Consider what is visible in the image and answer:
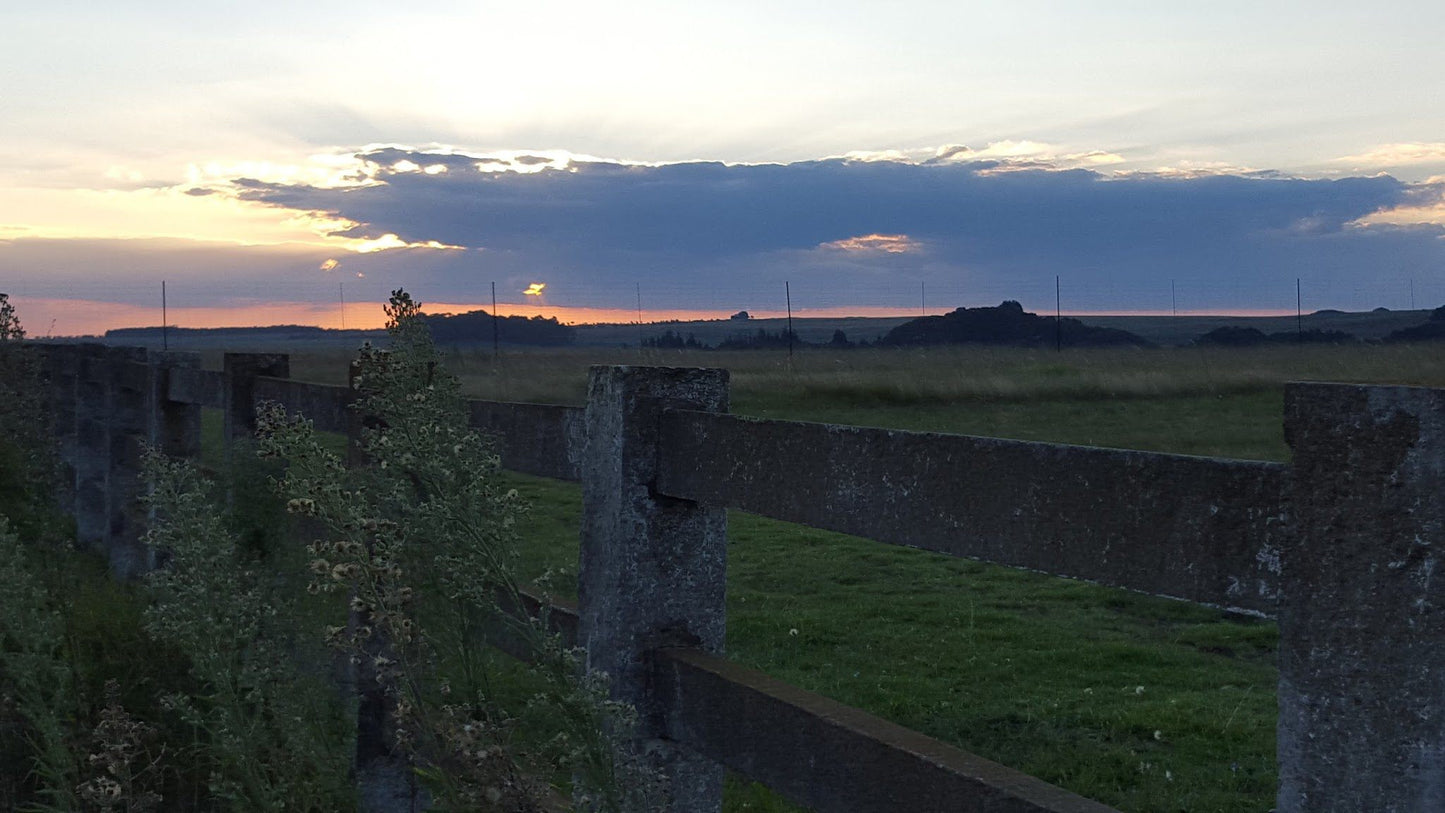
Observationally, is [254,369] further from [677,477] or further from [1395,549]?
[1395,549]

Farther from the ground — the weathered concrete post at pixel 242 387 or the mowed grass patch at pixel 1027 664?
the weathered concrete post at pixel 242 387

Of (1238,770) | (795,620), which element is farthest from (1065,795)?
(795,620)

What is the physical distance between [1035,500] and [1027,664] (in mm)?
6018

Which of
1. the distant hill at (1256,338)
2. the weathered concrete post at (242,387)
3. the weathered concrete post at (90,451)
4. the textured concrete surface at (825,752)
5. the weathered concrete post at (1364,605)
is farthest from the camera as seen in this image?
the distant hill at (1256,338)

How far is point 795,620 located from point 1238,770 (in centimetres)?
363

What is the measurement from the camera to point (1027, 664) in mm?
7512

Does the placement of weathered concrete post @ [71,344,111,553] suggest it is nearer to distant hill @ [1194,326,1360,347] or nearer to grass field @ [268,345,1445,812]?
grass field @ [268,345,1445,812]

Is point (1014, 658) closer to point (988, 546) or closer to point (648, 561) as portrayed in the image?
point (648, 561)

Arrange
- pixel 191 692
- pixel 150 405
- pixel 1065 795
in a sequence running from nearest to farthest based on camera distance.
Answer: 1. pixel 1065 795
2. pixel 191 692
3. pixel 150 405

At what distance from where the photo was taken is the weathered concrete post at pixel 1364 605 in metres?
1.39

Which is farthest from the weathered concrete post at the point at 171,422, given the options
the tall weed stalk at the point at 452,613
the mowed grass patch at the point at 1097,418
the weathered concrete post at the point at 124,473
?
the mowed grass patch at the point at 1097,418

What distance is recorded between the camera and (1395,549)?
1419 mm

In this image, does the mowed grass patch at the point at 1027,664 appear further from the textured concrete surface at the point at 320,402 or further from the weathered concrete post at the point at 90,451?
the weathered concrete post at the point at 90,451

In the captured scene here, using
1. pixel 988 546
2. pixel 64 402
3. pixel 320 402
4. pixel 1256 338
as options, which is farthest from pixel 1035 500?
pixel 1256 338
